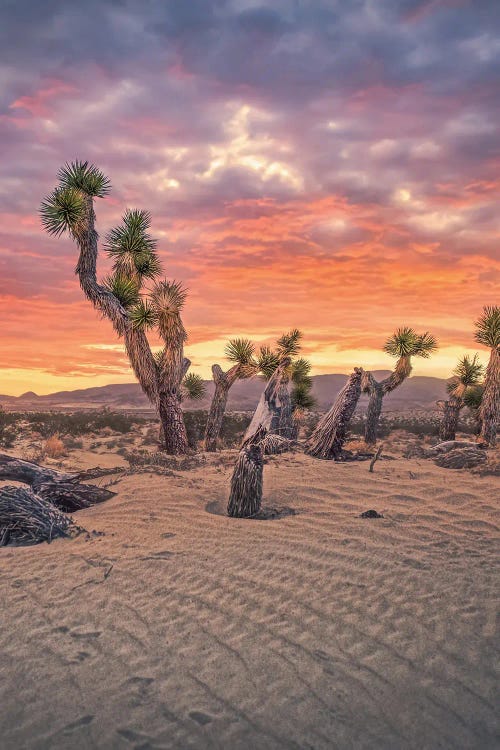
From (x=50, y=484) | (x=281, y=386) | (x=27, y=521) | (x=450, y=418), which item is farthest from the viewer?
(x=450, y=418)

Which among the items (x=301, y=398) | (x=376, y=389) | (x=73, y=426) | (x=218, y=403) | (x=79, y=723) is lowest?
(x=79, y=723)

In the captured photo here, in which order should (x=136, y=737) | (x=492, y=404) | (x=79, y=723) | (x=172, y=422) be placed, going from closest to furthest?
(x=136, y=737) < (x=79, y=723) < (x=172, y=422) < (x=492, y=404)

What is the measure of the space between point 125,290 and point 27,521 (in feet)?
37.2

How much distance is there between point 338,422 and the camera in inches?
543

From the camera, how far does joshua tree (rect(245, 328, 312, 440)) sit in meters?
9.17

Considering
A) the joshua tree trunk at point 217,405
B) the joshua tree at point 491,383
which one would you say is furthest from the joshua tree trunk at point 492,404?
the joshua tree trunk at point 217,405

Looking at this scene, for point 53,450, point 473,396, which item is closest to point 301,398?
point 473,396

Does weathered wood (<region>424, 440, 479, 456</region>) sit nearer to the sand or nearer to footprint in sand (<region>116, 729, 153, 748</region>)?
the sand

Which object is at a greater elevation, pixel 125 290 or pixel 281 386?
pixel 125 290

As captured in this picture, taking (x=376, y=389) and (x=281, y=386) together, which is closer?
(x=281, y=386)

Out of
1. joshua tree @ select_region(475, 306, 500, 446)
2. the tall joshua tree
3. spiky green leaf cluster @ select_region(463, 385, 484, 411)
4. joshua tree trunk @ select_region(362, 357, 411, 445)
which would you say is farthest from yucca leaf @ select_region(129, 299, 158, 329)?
spiky green leaf cluster @ select_region(463, 385, 484, 411)

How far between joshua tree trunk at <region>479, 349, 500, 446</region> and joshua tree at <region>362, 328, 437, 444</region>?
11.9 feet

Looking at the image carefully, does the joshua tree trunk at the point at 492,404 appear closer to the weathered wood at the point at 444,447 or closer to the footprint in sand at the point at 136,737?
the weathered wood at the point at 444,447

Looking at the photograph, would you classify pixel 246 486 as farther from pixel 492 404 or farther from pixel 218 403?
pixel 492 404
